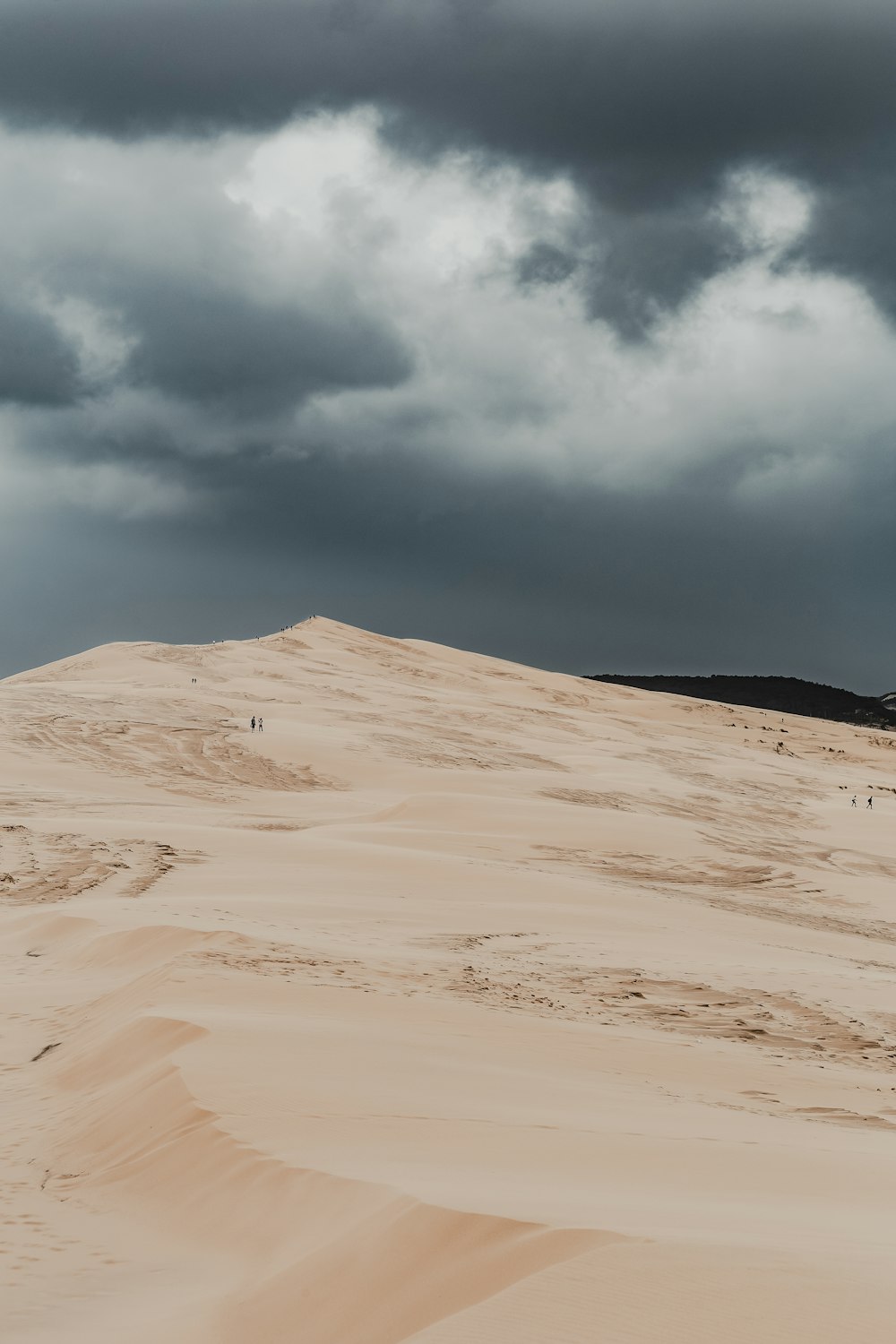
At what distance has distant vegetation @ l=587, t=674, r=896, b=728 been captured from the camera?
2707 inches

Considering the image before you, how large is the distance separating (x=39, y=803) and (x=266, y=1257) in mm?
16002

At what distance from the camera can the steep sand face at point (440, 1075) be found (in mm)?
3133

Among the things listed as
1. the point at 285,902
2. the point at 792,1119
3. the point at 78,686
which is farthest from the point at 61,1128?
the point at 78,686

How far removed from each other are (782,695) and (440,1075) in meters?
76.1

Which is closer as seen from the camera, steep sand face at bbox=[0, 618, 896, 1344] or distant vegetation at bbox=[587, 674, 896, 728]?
steep sand face at bbox=[0, 618, 896, 1344]

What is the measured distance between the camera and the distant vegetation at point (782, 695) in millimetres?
68750

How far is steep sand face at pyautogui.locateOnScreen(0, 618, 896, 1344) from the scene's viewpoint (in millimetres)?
3133

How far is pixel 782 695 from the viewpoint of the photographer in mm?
78562

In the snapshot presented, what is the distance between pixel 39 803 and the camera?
1869cm

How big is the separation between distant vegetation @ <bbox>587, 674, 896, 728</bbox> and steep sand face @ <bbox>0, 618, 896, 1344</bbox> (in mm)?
50990

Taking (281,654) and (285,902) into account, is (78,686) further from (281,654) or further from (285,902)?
(285,902)

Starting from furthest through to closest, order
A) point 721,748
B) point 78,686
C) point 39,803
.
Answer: point 721,748 → point 78,686 → point 39,803

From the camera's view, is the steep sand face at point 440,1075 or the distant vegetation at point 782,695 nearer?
the steep sand face at point 440,1075

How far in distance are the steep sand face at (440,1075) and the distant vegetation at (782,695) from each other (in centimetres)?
5099
